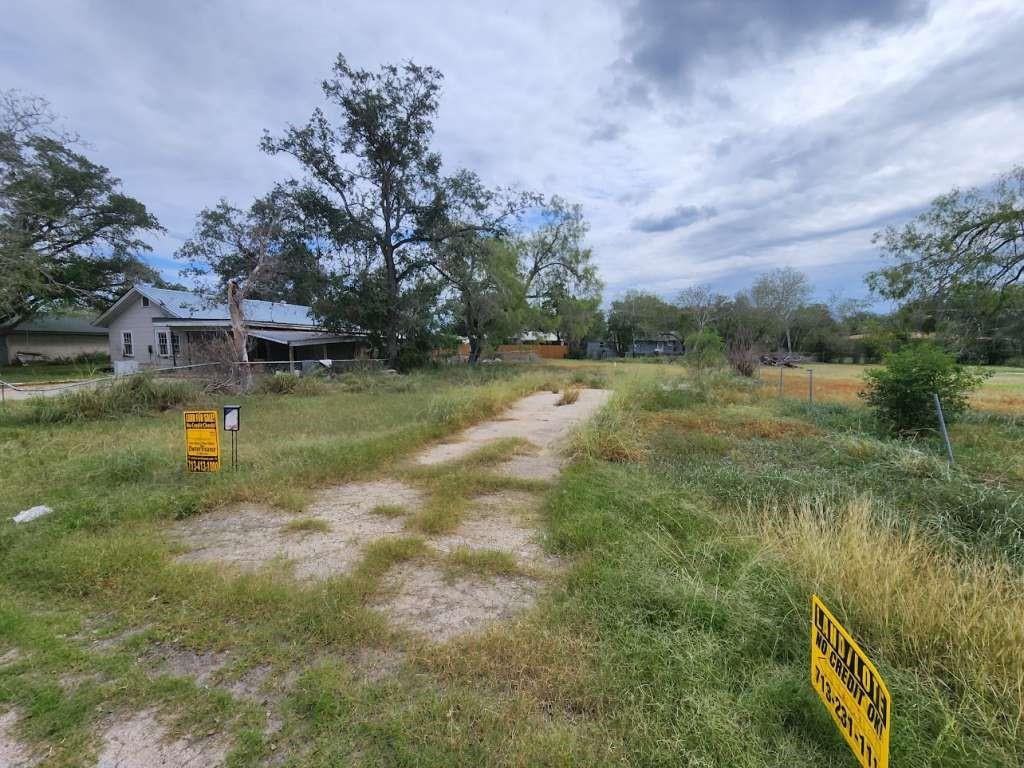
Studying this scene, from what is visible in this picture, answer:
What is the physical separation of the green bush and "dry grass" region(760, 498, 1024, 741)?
574 cm

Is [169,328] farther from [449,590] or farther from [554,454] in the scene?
[449,590]

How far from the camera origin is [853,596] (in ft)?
7.52

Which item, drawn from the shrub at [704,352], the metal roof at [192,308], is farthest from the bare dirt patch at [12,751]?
the metal roof at [192,308]

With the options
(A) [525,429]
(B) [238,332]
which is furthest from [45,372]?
(A) [525,429]

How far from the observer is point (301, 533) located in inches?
152

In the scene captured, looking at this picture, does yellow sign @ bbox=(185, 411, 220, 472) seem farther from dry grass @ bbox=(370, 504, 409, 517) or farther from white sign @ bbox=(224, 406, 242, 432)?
dry grass @ bbox=(370, 504, 409, 517)

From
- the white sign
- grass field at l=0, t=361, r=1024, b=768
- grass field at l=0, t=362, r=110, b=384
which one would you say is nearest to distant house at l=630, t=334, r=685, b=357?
grass field at l=0, t=362, r=110, b=384

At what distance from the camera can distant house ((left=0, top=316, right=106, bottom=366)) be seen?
26.2 meters

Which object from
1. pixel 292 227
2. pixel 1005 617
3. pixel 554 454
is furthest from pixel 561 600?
pixel 292 227

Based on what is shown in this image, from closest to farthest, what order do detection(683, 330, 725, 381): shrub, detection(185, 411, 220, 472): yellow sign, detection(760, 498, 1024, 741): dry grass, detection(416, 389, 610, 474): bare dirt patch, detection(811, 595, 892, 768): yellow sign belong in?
1. detection(811, 595, 892, 768): yellow sign
2. detection(760, 498, 1024, 741): dry grass
3. detection(185, 411, 220, 472): yellow sign
4. detection(416, 389, 610, 474): bare dirt patch
5. detection(683, 330, 725, 381): shrub

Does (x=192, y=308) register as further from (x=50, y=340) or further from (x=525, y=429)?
(x=525, y=429)

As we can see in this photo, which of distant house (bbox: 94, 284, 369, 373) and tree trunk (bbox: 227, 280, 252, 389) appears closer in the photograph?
tree trunk (bbox: 227, 280, 252, 389)

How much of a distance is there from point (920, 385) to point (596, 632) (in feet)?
26.2

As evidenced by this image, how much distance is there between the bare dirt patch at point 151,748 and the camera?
1654 mm
